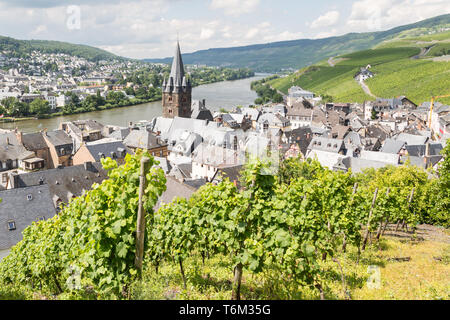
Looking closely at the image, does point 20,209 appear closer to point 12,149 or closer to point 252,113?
point 12,149

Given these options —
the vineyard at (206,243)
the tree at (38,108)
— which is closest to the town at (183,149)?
the vineyard at (206,243)

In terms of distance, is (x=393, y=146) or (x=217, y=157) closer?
(x=217, y=157)

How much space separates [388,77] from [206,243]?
12086 cm

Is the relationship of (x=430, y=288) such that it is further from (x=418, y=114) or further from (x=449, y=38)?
(x=449, y=38)

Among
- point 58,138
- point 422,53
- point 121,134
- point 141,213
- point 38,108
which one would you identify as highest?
point 422,53

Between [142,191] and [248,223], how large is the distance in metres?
2.64

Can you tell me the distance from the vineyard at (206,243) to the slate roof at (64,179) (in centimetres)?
1412

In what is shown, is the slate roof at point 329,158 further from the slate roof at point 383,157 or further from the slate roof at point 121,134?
the slate roof at point 121,134

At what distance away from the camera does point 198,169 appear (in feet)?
129

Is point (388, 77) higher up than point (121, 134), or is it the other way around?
point (388, 77)

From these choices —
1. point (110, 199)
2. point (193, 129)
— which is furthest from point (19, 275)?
point (193, 129)

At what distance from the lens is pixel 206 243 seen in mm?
13133

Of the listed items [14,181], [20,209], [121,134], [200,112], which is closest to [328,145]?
[200,112]

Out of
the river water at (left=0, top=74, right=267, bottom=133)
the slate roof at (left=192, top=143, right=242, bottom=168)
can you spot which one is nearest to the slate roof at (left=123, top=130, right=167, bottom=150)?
the slate roof at (left=192, top=143, right=242, bottom=168)
